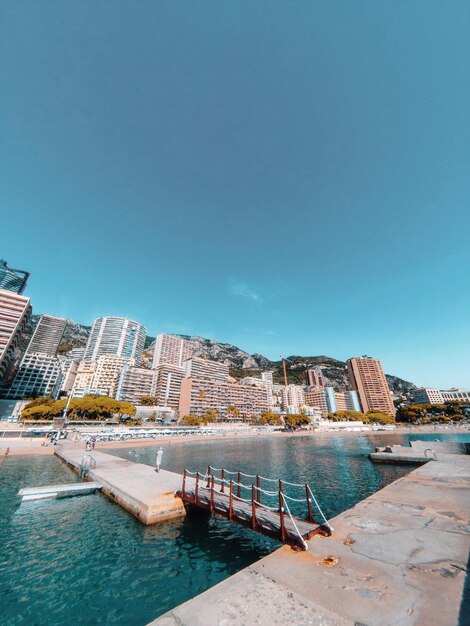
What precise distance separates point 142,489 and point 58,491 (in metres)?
7.15

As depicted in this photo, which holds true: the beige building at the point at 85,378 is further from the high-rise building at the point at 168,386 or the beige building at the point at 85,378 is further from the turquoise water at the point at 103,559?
the turquoise water at the point at 103,559

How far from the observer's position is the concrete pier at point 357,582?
4.87 metres

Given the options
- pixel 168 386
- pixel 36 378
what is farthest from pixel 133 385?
pixel 36 378

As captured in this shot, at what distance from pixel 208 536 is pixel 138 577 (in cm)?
444

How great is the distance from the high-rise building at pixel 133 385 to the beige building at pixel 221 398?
2093cm

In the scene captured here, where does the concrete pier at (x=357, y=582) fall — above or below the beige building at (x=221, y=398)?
below

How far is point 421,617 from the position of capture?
468 centimetres

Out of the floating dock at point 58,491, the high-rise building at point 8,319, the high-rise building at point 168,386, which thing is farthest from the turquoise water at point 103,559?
the high-rise building at point 168,386

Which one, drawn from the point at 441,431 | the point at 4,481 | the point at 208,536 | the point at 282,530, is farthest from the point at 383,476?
→ the point at 441,431

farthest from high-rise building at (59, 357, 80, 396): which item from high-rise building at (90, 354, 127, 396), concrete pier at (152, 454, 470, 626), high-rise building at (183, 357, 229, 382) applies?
concrete pier at (152, 454, 470, 626)

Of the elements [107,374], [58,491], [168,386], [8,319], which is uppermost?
[8,319]

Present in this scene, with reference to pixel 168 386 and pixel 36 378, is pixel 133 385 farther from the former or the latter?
pixel 36 378

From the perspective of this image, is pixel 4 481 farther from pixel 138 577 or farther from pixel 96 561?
pixel 138 577

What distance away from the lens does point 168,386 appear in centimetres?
15150
